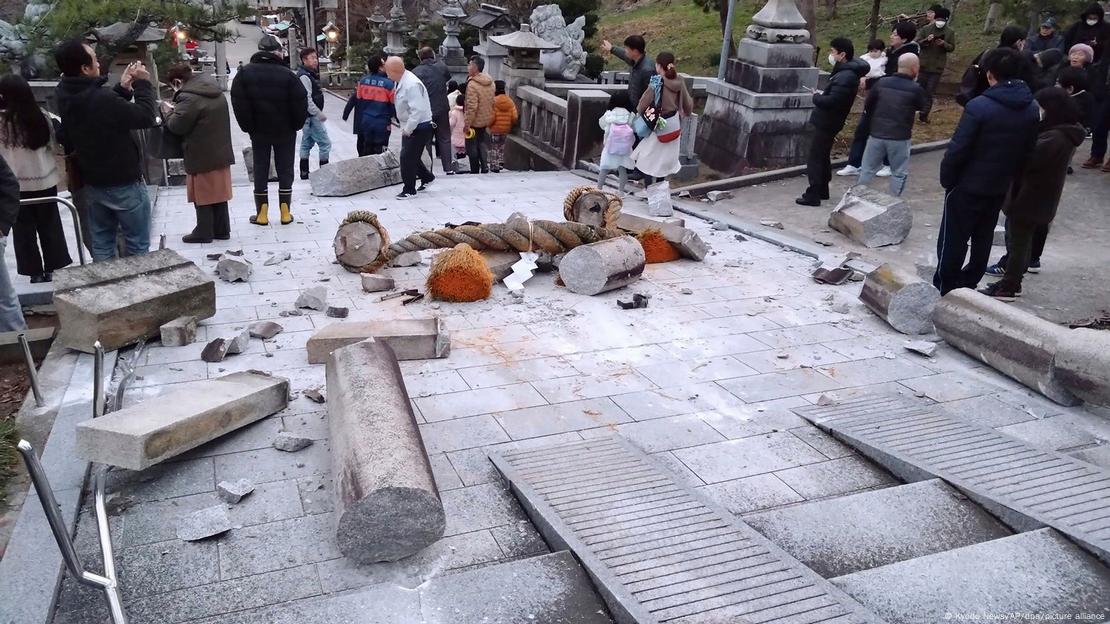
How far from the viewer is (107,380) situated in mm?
4852

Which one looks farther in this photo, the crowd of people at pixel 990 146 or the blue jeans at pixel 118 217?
the blue jeans at pixel 118 217

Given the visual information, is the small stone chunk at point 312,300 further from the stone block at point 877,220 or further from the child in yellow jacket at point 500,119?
the child in yellow jacket at point 500,119

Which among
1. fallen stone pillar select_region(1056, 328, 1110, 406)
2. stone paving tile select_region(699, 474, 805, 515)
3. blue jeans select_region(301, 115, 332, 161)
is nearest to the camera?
stone paving tile select_region(699, 474, 805, 515)

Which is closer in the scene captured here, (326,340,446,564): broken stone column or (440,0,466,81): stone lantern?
(326,340,446,564): broken stone column

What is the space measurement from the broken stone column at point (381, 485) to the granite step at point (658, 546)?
549mm

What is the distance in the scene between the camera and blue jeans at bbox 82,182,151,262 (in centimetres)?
643

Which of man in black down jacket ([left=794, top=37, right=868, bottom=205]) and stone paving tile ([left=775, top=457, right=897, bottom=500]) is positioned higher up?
man in black down jacket ([left=794, top=37, right=868, bottom=205])

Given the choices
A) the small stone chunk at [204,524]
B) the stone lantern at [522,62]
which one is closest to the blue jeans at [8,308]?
the small stone chunk at [204,524]

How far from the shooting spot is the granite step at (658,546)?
9.78 ft

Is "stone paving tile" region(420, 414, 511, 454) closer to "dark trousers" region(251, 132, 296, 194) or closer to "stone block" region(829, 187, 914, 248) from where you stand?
"dark trousers" region(251, 132, 296, 194)

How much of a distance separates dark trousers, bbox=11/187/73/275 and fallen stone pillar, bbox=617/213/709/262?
4.66 metres

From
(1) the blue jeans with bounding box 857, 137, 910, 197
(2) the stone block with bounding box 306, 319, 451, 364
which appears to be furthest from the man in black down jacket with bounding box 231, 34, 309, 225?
(1) the blue jeans with bounding box 857, 137, 910, 197

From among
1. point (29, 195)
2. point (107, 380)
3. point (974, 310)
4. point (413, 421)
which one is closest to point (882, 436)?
point (974, 310)

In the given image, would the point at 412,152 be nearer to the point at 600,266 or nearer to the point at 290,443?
the point at 600,266
